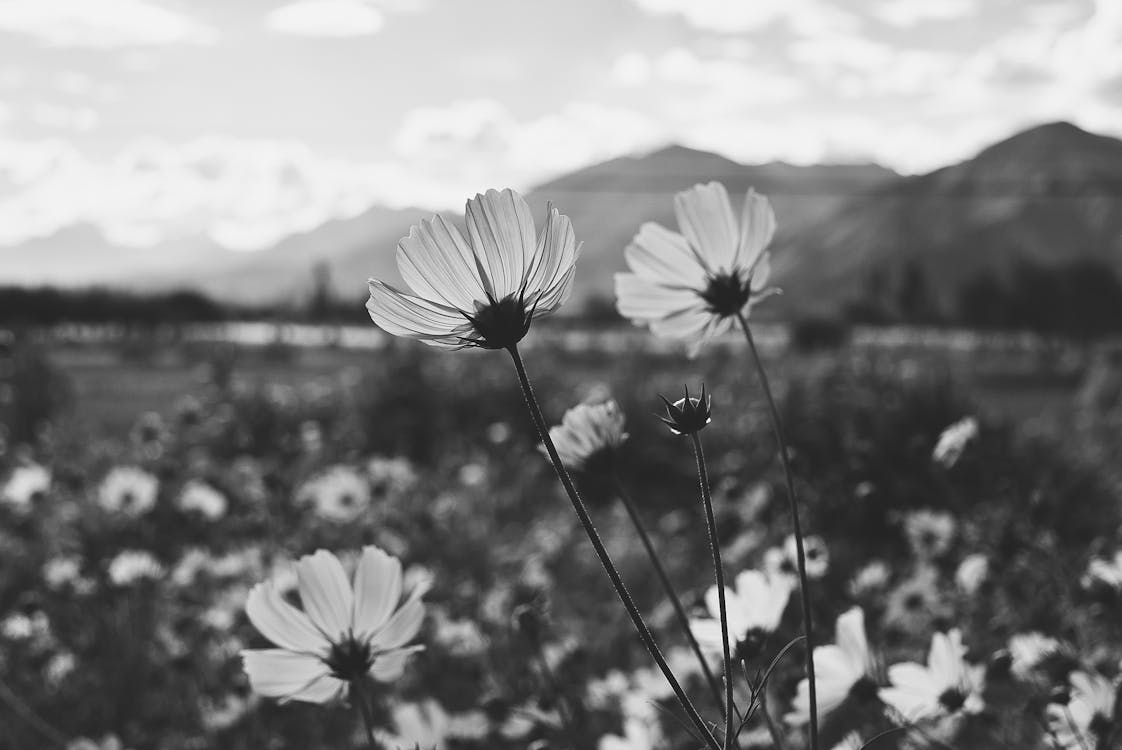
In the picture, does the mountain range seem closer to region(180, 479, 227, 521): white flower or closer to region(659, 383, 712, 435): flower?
region(180, 479, 227, 521): white flower

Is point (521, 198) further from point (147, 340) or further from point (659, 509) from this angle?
point (147, 340)

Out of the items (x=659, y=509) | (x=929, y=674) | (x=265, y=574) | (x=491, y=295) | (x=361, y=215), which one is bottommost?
(x=659, y=509)

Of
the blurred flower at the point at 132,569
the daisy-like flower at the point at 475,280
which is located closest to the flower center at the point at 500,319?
the daisy-like flower at the point at 475,280

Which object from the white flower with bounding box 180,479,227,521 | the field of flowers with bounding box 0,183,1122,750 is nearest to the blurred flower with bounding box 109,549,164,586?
the field of flowers with bounding box 0,183,1122,750

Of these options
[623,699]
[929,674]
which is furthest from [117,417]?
[929,674]

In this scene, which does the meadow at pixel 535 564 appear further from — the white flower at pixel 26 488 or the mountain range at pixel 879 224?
the mountain range at pixel 879 224

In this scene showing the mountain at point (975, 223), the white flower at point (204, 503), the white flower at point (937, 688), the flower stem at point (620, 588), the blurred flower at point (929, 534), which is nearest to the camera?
the flower stem at point (620, 588)
